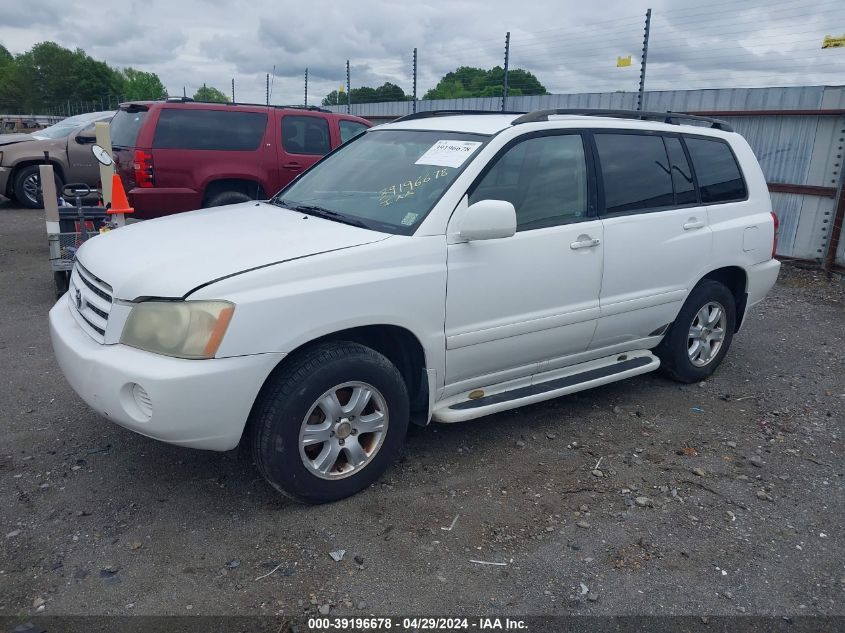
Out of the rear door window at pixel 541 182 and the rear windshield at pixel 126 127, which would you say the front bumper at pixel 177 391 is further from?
the rear windshield at pixel 126 127

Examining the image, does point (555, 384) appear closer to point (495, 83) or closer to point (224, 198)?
point (224, 198)

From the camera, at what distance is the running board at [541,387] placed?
12.1ft

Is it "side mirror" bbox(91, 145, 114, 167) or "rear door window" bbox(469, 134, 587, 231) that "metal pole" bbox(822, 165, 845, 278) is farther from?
"side mirror" bbox(91, 145, 114, 167)

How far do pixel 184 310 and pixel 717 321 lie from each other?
3.91 m

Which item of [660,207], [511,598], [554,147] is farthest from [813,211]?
[511,598]

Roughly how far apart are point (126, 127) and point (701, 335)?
274 inches

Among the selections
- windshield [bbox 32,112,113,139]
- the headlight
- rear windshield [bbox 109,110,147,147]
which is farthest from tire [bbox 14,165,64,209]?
the headlight

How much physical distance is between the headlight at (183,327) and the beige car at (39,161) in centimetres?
1056

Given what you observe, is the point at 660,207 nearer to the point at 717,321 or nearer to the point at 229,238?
the point at 717,321

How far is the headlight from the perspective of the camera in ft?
9.42

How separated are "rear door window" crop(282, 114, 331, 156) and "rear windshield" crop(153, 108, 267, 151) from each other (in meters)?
0.31

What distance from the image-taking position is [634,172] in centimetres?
445

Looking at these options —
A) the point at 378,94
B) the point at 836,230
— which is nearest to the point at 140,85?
the point at 378,94

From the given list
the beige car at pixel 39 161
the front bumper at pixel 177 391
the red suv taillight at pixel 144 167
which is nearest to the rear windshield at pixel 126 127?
the red suv taillight at pixel 144 167
